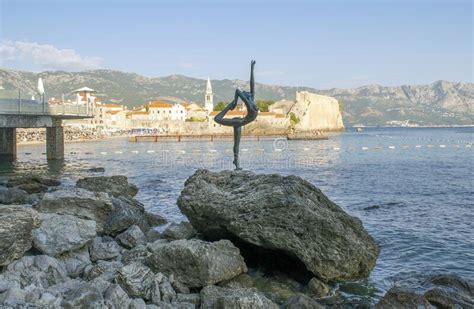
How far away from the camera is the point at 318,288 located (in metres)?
9.22

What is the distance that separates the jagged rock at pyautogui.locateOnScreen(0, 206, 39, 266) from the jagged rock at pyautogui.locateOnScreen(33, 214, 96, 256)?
28 cm

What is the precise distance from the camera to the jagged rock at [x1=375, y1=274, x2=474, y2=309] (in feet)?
26.5

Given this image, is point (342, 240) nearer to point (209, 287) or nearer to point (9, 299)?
point (209, 287)

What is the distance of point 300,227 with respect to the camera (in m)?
9.53

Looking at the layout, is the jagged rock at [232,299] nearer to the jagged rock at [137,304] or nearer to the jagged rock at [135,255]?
the jagged rock at [137,304]

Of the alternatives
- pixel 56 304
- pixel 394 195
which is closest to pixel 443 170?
pixel 394 195

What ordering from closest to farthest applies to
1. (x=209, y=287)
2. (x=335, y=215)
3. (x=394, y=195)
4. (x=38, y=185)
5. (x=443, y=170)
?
1. (x=209, y=287)
2. (x=335, y=215)
3. (x=38, y=185)
4. (x=394, y=195)
5. (x=443, y=170)

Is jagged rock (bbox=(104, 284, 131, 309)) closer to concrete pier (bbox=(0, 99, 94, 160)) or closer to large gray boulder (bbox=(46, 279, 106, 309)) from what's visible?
large gray boulder (bbox=(46, 279, 106, 309))

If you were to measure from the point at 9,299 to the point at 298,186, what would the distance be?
20.6ft

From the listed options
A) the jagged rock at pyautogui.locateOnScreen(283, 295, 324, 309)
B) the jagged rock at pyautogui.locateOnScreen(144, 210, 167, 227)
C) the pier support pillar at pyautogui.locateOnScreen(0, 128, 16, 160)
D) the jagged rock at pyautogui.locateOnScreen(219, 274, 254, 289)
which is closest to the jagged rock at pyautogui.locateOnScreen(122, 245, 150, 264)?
the jagged rock at pyautogui.locateOnScreen(219, 274, 254, 289)

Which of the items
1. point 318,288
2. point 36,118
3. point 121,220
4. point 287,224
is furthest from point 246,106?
point 36,118

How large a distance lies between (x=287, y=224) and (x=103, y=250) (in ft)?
12.9

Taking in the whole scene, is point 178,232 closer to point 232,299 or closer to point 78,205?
point 78,205

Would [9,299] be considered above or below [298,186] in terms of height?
below
